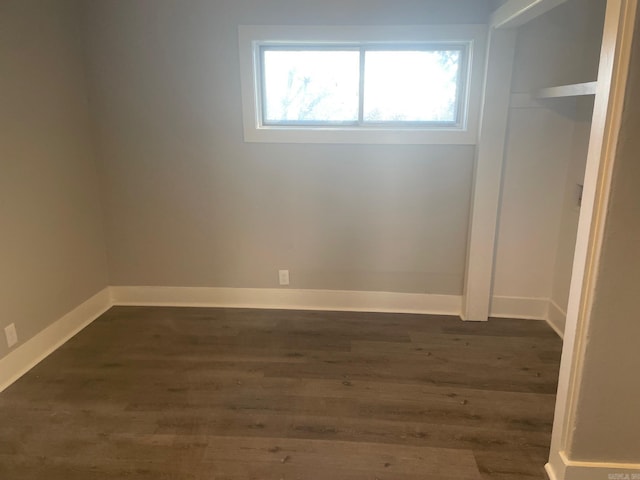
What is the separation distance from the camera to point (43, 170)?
2.78 meters

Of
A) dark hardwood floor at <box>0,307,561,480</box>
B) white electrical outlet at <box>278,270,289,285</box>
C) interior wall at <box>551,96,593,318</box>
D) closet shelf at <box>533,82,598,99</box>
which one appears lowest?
dark hardwood floor at <box>0,307,561,480</box>

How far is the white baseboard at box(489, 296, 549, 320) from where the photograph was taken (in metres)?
3.31

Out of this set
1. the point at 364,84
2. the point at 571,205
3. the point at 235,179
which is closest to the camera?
the point at 571,205

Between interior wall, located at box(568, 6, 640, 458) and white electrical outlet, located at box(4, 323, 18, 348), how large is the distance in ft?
9.45

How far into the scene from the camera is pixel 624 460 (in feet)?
5.86

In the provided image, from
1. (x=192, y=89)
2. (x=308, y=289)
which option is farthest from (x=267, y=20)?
(x=308, y=289)

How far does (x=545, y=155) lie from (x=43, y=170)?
10.8ft

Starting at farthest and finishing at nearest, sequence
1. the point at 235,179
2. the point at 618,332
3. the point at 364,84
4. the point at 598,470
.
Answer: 1. the point at 235,179
2. the point at 364,84
3. the point at 598,470
4. the point at 618,332

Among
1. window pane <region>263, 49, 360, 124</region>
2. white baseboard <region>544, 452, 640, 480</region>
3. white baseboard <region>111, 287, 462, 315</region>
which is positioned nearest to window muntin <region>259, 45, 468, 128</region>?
window pane <region>263, 49, 360, 124</region>

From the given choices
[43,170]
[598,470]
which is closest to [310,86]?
[43,170]

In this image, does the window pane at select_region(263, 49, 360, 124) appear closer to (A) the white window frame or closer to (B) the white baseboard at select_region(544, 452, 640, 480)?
(A) the white window frame

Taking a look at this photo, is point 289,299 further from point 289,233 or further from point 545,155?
point 545,155

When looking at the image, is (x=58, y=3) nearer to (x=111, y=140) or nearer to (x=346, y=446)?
(x=111, y=140)

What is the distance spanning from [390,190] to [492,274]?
0.98 meters
